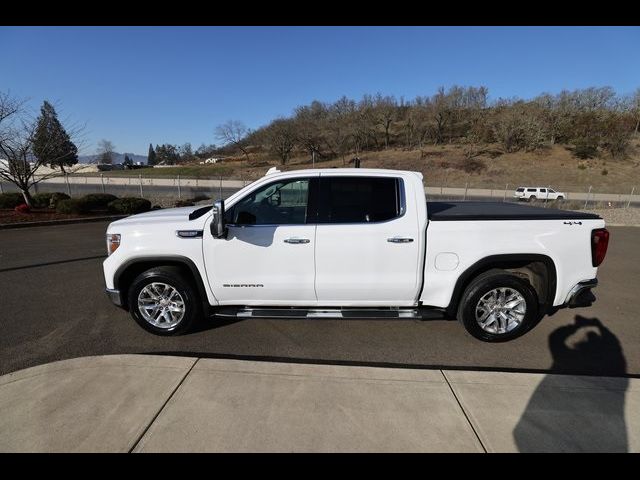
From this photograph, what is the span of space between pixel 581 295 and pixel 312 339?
→ 9.32 feet

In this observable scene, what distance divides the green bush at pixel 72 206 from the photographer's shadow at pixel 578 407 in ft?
45.1

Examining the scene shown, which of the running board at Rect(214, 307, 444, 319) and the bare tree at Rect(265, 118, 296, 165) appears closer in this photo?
the running board at Rect(214, 307, 444, 319)

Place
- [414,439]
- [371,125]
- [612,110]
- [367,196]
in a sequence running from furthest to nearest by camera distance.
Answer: [371,125] < [612,110] < [367,196] < [414,439]

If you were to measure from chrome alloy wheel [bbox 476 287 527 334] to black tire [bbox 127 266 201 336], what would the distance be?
119 inches

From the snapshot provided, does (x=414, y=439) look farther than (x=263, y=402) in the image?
No

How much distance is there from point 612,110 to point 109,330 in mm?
70435

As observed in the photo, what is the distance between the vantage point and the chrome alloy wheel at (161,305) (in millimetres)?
3691

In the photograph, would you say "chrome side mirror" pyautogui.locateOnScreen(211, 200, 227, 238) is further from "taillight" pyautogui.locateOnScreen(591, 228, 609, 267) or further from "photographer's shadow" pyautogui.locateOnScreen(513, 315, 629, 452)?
"taillight" pyautogui.locateOnScreen(591, 228, 609, 267)

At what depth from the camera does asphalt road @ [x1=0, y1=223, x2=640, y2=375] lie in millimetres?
3352

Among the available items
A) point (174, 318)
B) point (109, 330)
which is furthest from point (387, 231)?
point (109, 330)

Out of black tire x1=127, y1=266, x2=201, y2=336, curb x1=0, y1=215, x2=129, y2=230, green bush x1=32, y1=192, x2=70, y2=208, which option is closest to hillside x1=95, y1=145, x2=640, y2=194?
curb x1=0, y1=215, x2=129, y2=230

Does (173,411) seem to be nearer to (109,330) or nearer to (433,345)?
(109,330)

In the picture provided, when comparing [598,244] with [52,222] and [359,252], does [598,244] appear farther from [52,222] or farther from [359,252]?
[52,222]

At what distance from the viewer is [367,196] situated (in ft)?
11.7
